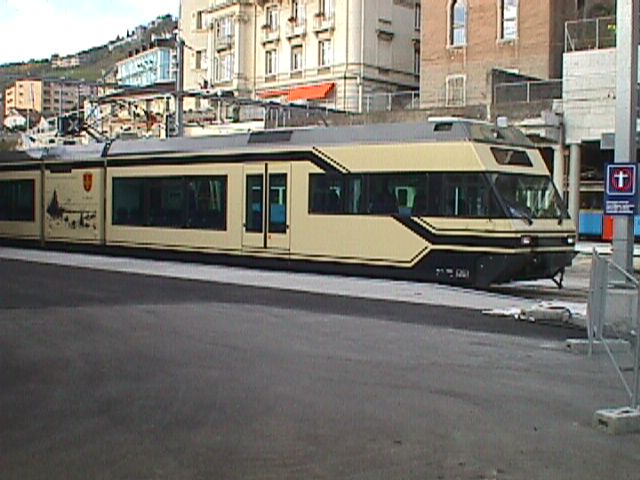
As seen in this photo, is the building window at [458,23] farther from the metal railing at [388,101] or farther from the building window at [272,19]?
the building window at [272,19]

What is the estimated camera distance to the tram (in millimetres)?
19031

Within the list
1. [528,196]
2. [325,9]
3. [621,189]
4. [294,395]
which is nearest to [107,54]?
[325,9]

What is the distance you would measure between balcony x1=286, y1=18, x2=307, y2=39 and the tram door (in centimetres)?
4207

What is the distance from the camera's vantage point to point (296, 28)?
211 feet

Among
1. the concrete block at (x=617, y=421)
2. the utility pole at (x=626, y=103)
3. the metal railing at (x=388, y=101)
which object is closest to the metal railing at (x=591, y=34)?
the metal railing at (x=388, y=101)

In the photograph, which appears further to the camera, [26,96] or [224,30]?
[224,30]

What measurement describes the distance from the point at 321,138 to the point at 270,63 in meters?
46.3

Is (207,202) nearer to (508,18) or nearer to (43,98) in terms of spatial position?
(508,18)

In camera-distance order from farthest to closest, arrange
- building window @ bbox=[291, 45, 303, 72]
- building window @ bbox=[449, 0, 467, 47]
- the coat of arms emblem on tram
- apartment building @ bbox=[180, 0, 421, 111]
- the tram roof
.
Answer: building window @ bbox=[291, 45, 303, 72] → apartment building @ bbox=[180, 0, 421, 111] → building window @ bbox=[449, 0, 467, 47] → the coat of arms emblem on tram → the tram roof

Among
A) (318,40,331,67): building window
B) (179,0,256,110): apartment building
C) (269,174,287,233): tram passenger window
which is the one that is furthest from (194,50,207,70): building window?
(269,174,287,233): tram passenger window

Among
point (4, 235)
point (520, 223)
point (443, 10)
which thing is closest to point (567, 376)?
point (520, 223)

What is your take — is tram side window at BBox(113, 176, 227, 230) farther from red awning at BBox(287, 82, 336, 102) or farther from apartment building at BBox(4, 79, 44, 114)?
red awning at BBox(287, 82, 336, 102)

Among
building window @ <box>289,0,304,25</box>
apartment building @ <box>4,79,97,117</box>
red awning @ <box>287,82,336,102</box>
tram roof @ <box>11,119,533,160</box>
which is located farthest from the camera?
building window @ <box>289,0,304,25</box>

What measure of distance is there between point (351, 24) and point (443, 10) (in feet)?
42.9
